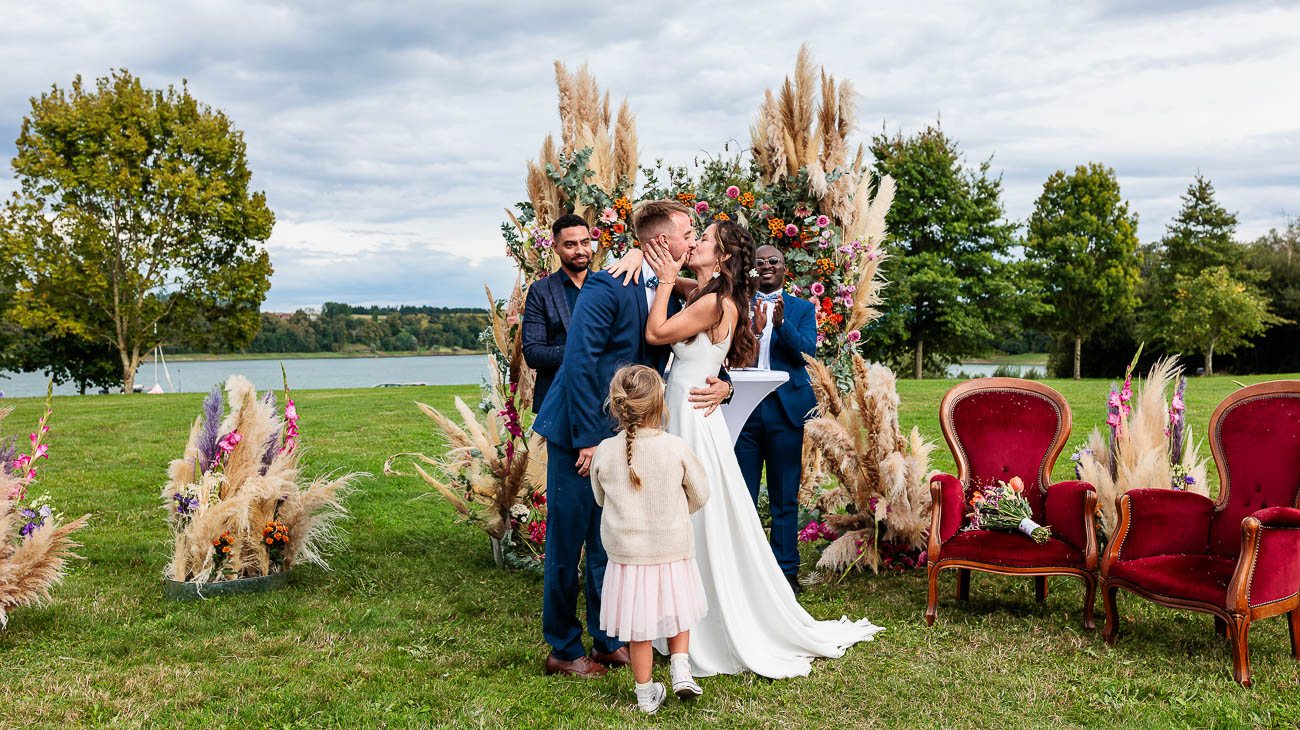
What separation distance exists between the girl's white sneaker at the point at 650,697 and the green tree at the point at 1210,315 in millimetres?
30503

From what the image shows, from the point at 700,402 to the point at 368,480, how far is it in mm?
6371

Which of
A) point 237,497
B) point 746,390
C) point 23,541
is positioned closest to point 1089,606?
point 746,390

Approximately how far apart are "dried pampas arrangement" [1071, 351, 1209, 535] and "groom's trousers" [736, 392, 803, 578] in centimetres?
180

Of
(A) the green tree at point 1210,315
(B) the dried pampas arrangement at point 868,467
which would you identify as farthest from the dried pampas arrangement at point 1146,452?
(A) the green tree at point 1210,315

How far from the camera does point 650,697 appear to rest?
333 centimetres

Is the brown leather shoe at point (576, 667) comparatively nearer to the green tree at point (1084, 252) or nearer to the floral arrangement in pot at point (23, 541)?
the floral arrangement in pot at point (23, 541)

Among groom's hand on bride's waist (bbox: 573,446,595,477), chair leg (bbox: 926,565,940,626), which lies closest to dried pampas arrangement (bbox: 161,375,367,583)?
groom's hand on bride's waist (bbox: 573,446,595,477)

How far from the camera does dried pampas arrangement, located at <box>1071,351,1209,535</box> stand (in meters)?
4.89

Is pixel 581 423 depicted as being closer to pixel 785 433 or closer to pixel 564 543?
pixel 564 543

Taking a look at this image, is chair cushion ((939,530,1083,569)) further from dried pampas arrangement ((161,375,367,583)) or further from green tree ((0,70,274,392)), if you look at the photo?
green tree ((0,70,274,392))

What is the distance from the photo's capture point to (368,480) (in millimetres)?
9078

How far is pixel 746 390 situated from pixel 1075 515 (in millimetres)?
1956

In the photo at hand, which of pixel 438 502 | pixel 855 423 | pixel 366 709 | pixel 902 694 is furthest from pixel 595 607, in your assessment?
pixel 438 502

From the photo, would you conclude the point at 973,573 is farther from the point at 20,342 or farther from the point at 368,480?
the point at 20,342
